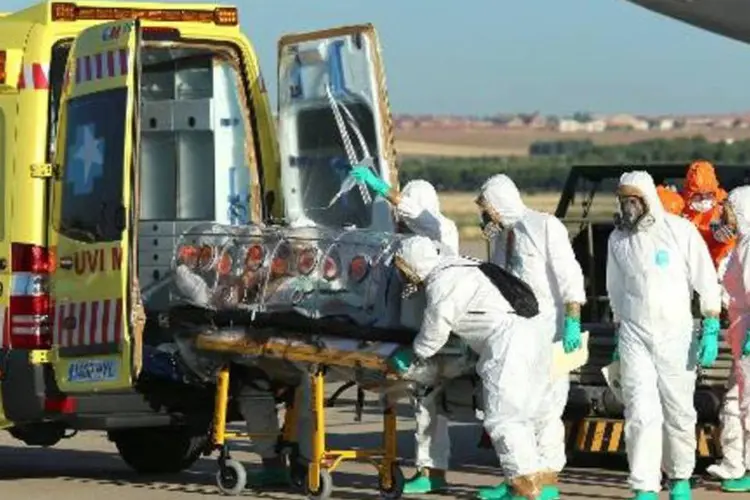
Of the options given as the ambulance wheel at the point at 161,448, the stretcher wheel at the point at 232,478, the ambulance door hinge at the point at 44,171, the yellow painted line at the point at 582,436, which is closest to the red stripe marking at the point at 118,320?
the ambulance door hinge at the point at 44,171

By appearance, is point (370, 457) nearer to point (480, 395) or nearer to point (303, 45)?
point (480, 395)

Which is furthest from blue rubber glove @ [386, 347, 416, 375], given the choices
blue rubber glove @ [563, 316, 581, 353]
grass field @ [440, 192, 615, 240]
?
grass field @ [440, 192, 615, 240]

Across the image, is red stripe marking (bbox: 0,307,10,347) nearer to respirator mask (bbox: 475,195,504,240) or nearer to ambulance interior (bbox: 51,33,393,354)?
ambulance interior (bbox: 51,33,393,354)

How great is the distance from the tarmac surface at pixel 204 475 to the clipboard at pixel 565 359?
745 millimetres

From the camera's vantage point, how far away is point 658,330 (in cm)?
1238

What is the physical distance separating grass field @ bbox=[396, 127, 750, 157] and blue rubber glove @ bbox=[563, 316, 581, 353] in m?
79.4

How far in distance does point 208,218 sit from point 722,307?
9.66 feet

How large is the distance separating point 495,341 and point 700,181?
302 cm

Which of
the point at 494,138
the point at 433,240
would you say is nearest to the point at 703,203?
the point at 433,240

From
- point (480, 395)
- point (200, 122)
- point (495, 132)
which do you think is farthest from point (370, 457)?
point (495, 132)

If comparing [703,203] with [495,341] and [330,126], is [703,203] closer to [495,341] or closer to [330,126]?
[330,126]

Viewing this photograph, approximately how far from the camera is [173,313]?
1334 cm

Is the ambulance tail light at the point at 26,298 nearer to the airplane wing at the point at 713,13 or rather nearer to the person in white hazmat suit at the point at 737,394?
the person in white hazmat suit at the point at 737,394

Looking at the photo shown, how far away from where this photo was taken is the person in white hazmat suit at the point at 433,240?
1311 centimetres
